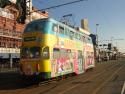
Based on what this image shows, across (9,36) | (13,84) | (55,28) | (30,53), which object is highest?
(9,36)

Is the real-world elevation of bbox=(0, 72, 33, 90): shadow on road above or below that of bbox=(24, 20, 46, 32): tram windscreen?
below

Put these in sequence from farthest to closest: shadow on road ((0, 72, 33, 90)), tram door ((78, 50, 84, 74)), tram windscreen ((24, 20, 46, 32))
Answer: tram door ((78, 50, 84, 74)), tram windscreen ((24, 20, 46, 32)), shadow on road ((0, 72, 33, 90))

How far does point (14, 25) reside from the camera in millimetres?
64188

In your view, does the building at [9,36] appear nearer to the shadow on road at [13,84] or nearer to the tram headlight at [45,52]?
the shadow on road at [13,84]

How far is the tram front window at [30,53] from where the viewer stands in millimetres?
20953

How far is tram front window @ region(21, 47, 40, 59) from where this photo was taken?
68.7 feet

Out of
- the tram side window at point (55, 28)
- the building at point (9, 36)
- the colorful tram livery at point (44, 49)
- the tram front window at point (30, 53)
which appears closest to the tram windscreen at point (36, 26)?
the colorful tram livery at point (44, 49)

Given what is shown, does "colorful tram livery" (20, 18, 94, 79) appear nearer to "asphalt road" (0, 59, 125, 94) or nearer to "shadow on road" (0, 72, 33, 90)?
"asphalt road" (0, 59, 125, 94)

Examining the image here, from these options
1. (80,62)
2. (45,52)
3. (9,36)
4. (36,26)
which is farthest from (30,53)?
(9,36)

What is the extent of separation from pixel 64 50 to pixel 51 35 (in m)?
→ 3.67

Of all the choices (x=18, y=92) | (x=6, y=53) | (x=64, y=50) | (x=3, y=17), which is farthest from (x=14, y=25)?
(x=18, y=92)

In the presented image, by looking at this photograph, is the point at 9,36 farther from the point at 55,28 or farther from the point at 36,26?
the point at 36,26

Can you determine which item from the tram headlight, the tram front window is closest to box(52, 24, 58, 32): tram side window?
the tram headlight

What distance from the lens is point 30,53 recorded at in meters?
21.3
